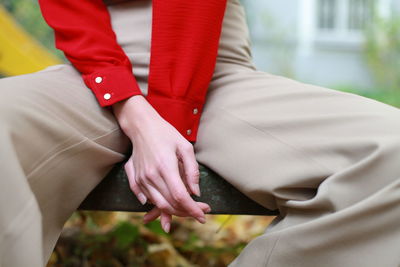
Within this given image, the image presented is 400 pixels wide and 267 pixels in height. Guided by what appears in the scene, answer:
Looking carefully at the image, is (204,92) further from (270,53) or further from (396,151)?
(270,53)

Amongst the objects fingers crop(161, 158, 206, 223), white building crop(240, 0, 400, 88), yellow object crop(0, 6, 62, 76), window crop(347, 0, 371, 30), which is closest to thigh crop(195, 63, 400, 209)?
fingers crop(161, 158, 206, 223)

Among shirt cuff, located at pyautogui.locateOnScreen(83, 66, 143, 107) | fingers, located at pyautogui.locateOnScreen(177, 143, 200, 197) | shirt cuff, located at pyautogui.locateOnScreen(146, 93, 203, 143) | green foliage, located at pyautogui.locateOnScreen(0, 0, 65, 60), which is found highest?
shirt cuff, located at pyautogui.locateOnScreen(83, 66, 143, 107)

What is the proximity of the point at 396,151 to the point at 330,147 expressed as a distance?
109 mm

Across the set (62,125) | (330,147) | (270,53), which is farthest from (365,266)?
(270,53)

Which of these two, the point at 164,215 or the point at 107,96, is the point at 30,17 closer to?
the point at 107,96

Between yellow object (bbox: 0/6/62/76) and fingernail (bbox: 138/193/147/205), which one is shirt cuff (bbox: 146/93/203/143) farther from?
yellow object (bbox: 0/6/62/76)

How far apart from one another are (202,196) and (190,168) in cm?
13

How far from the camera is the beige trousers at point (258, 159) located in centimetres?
92

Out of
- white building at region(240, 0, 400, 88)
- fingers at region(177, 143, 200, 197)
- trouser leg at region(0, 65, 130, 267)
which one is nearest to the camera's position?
trouser leg at region(0, 65, 130, 267)

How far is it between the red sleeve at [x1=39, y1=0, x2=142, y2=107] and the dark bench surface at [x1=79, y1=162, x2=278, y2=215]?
158 millimetres

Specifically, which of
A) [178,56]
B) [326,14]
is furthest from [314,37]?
[178,56]

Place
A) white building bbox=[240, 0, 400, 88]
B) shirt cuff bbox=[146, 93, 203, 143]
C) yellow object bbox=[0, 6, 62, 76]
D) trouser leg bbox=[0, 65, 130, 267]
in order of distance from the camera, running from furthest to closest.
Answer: white building bbox=[240, 0, 400, 88] < yellow object bbox=[0, 6, 62, 76] < shirt cuff bbox=[146, 93, 203, 143] < trouser leg bbox=[0, 65, 130, 267]

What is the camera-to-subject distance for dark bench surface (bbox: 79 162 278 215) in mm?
1147

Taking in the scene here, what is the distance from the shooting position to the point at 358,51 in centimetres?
823
